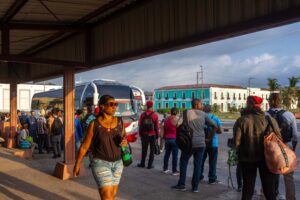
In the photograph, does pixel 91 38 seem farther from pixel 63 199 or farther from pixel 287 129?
pixel 287 129

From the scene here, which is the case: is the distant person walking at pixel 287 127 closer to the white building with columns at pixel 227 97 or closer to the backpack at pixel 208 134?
the backpack at pixel 208 134

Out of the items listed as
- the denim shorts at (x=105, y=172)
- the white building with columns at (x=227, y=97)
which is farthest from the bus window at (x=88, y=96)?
the white building with columns at (x=227, y=97)

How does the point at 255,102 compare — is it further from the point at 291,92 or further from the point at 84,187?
the point at 291,92

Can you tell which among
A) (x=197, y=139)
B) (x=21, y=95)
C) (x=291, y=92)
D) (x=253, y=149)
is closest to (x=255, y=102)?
(x=253, y=149)

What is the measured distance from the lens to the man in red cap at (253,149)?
494cm

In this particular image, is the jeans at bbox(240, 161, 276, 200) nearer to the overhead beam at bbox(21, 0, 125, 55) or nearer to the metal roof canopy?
the metal roof canopy

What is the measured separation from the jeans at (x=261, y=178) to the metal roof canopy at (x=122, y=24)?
179cm

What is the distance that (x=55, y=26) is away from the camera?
8.21 m

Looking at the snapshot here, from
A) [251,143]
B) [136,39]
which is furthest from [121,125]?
[136,39]

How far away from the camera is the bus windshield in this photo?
1911 centimetres

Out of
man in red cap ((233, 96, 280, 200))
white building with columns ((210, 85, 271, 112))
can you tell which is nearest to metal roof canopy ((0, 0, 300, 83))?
man in red cap ((233, 96, 280, 200))

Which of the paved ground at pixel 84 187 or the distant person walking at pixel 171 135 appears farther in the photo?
the distant person walking at pixel 171 135

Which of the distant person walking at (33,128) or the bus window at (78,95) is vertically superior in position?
the bus window at (78,95)

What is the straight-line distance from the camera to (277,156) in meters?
4.72
